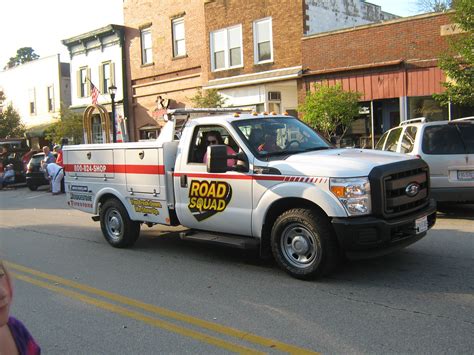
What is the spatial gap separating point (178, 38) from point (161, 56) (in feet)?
4.76

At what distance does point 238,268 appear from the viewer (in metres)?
6.59

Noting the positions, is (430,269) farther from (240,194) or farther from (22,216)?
(22,216)

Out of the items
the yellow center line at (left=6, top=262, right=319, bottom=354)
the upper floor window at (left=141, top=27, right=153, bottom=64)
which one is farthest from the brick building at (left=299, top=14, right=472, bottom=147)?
the yellow center line at (left=6, top=262, right=319, bottom=354)

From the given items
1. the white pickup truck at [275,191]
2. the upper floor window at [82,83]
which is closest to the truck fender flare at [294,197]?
the white pickup truck at [275,191]

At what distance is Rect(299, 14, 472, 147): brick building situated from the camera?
17.0 metres

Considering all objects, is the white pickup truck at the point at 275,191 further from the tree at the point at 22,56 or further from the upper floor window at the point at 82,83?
the tree at the point at 22,56

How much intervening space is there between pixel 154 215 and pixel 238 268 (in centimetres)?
162

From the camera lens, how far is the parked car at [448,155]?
9.03 meters


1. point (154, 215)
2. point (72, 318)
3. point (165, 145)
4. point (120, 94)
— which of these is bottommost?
point (72, 318)

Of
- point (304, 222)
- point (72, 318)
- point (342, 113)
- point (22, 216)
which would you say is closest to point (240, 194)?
point (304, 222)

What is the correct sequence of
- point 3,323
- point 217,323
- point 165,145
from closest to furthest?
point 3,323 < point 217,323 < point 165,145

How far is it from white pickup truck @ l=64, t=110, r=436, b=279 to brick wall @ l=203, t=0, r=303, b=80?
45.3 ft

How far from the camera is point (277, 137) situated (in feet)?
21.7

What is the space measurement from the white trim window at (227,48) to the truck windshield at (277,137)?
1624cm
